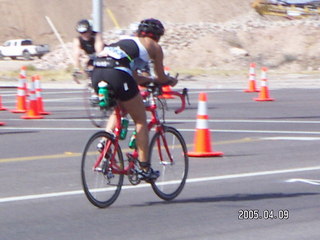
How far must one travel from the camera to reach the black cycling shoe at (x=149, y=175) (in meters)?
8.88

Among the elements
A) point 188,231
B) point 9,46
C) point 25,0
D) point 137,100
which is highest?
point 25,0

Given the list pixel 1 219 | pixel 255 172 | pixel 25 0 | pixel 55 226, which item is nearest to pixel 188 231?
pixel 55 226

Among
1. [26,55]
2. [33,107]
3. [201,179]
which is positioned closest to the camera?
[201,179]

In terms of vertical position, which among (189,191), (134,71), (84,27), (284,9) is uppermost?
(284,9)

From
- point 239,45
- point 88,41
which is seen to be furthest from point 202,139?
point 239,45

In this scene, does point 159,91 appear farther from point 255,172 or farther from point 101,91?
point 255,172

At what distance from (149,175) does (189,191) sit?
43.9 inches

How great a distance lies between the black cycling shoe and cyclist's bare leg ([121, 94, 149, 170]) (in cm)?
6

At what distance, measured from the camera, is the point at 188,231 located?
773cm

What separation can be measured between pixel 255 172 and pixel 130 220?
3.52 m

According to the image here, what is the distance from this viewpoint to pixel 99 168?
8523mm

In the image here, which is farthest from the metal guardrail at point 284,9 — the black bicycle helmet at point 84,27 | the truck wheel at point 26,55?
the black bicycle helmet at point 84,27

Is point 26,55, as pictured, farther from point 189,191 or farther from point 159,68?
point 159,68

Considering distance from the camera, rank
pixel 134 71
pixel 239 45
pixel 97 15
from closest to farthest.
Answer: pixel 134 71
pixel 97 15
pixel 239 45
